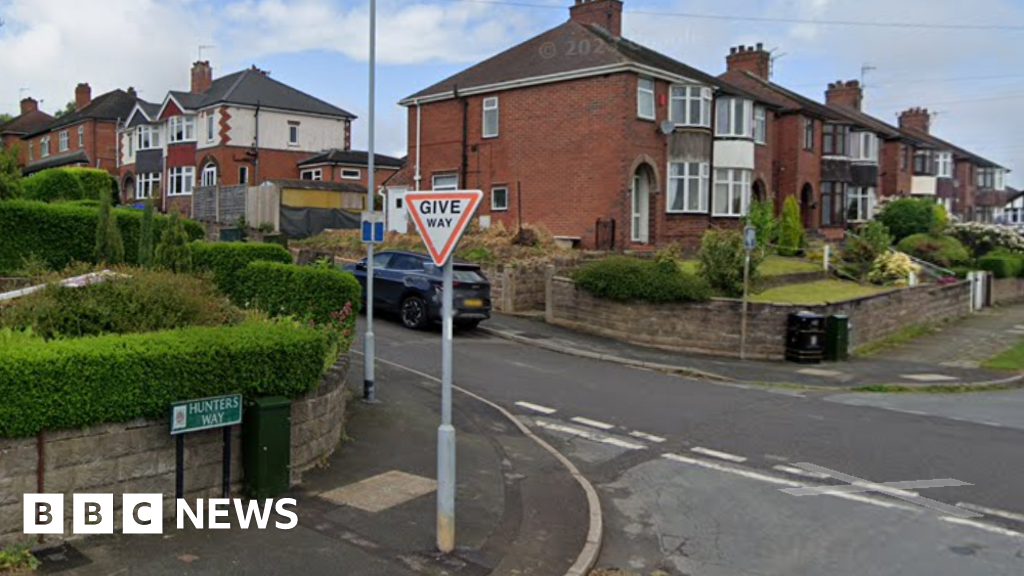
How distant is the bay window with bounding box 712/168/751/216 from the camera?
31141 millimetres

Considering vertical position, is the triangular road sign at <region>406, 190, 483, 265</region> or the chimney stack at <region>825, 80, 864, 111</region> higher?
the chimney stack at <region>825, 80, 864, 111</region>

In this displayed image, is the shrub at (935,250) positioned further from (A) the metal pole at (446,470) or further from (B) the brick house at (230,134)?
(A) the metal pole at (446,470)

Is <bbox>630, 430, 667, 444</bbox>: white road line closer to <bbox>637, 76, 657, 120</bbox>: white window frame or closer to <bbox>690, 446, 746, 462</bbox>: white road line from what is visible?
<bbox>690, 446, 746, 462</bbox>: white road line

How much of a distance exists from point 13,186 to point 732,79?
34915 millimetres

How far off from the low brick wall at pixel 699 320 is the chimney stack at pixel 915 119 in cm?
4945

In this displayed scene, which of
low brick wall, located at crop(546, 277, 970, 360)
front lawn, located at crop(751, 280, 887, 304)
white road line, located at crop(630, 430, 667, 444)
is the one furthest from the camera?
front lawn, located at crop(751, 280, 887, 304)

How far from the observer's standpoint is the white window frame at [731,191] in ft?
102

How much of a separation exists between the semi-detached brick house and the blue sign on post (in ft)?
51.4

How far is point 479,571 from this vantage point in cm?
609

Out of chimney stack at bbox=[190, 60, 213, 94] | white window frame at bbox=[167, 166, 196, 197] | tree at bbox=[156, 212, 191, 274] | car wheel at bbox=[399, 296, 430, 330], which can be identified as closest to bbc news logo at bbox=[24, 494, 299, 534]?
tree at bbox=[156, 212, 191, 274]

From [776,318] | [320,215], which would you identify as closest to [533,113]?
[320,215]

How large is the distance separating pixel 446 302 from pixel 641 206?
77.6ft

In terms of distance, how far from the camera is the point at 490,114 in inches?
1220

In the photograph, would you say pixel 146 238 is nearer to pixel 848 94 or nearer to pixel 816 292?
pixel 816 292
